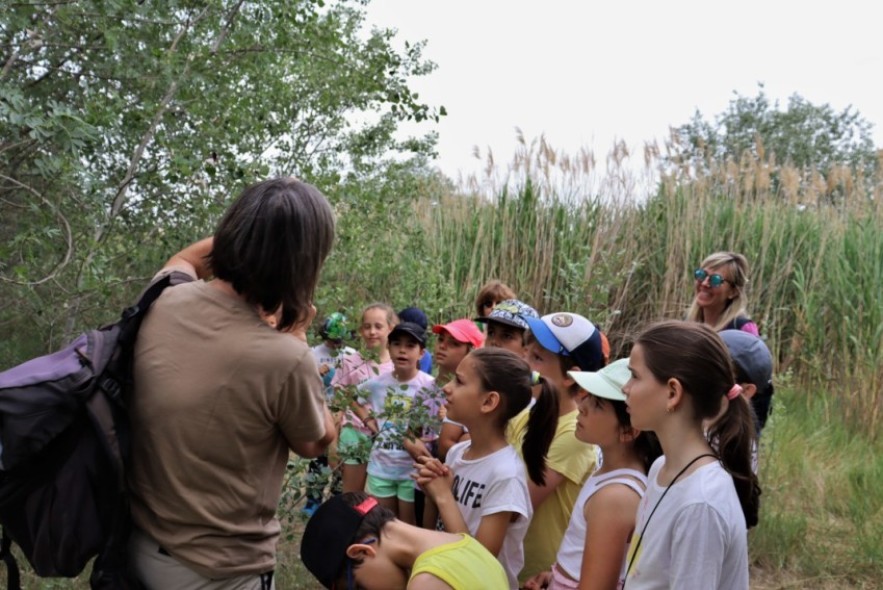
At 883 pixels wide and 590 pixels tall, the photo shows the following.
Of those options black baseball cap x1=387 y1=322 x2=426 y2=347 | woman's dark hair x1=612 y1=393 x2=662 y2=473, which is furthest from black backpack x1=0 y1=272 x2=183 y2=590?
black baseball cap x1=387 y1=322 x2=426 y2=347

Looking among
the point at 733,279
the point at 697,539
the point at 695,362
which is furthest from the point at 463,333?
the point at 697,539

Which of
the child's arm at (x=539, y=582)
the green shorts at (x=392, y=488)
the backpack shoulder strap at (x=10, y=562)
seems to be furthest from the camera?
the green shorts at (x=392, y=488)

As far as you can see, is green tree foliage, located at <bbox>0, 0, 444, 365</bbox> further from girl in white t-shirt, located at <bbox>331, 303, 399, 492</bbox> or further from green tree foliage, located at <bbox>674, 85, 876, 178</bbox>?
green tree foliage, located at <bbox>674, 85, 876, 178</bbox>

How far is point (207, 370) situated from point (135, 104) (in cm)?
255

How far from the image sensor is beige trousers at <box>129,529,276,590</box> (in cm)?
200

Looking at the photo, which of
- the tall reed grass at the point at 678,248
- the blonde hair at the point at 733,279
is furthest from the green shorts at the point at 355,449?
the tall reed grass at the point at 678,248

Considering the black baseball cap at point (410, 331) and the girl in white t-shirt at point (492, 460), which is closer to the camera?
the girl in white t-shirt at point (492, 460)

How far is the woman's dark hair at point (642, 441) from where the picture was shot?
9.14 ft

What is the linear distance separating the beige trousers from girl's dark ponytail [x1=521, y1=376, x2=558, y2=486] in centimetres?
137

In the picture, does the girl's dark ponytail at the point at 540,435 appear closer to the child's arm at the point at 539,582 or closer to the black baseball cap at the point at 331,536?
the child's arm at the point at 539,582

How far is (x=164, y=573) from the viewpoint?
2006 mm

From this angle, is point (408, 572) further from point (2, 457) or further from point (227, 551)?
point (2, 457)

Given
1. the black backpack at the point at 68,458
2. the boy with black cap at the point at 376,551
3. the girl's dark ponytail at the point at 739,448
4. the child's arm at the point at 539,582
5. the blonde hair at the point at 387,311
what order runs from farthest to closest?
the blonde hair at the point at 387,311 < the child's arm at the point at 539,582 < the boy with black cap at the point at 376,551 < the girl's dark ponytail at the point at 739,448 < the black backpack at the point at 68,458

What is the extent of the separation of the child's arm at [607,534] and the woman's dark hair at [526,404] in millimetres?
549
